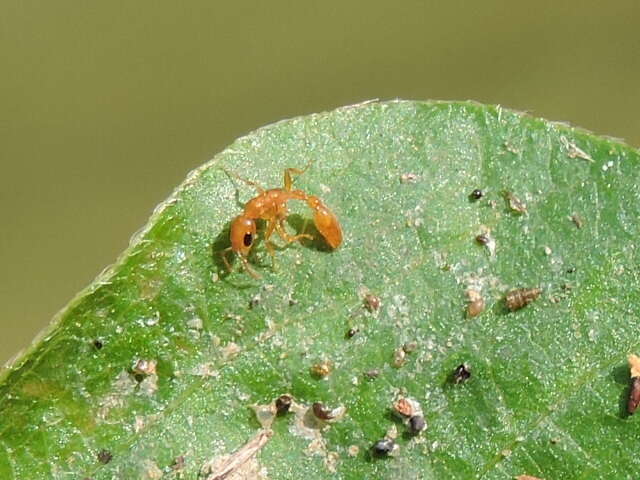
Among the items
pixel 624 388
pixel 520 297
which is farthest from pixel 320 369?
pixel 624 388

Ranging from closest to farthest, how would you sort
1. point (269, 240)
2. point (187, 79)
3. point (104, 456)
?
point (104, 456)
point (269, 240)
point (187, 79)

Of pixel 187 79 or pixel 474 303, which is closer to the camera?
pixel 474 303

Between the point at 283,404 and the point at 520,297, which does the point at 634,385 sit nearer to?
the point at 520,297

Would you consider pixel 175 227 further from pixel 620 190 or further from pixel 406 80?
pixel 406 80

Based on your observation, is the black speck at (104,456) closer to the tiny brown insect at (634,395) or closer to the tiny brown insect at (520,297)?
the tiny brown insect at (520,297)

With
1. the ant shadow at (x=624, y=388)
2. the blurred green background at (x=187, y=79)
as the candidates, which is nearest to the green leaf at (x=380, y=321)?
the ant shadow at (x=624, y=388)

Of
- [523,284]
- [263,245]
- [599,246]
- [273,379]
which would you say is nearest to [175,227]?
[263,245]
